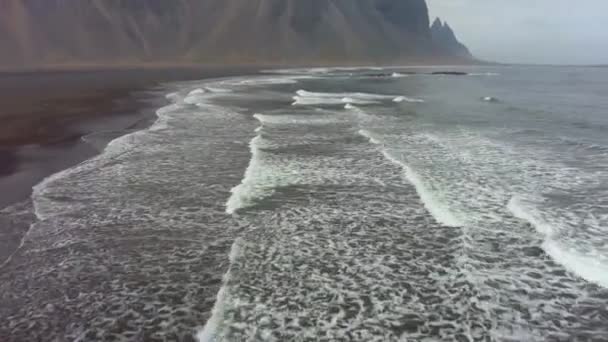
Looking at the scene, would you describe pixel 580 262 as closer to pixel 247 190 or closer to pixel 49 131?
pixel 247 190

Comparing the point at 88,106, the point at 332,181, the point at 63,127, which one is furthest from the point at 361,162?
the point at 88,106

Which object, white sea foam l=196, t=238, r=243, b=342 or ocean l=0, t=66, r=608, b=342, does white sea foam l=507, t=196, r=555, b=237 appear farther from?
white sea foam l=196, t=238, r=243, b=342

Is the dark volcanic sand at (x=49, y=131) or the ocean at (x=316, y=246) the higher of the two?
the ocean at (x=316, y=246)

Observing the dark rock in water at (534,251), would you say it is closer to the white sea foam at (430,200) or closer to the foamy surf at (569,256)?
the foamy surf at (569,256)

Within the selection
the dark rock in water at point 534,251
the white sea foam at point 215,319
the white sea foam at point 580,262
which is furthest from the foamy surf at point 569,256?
the white sea foam at point 215,319

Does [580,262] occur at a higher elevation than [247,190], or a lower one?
higher

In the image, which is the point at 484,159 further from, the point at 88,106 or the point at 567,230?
the point at 88,106

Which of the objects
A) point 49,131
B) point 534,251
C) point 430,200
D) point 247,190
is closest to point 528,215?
point 534,251
